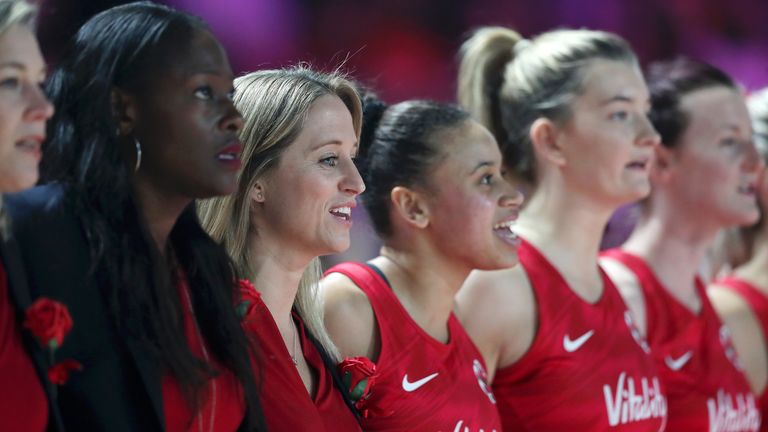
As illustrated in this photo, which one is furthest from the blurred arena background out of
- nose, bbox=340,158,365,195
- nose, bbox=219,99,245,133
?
nose, bbox=219,99,245,133

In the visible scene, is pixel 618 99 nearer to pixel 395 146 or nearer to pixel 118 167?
pixel 395 146

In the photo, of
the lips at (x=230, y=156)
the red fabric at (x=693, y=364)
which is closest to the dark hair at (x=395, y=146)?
the lips at (x=230, y=156)

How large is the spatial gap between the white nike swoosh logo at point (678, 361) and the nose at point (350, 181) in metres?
1.58

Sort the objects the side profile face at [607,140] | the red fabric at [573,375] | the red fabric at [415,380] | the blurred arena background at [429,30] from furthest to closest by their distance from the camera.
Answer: the blurred arena background at [429,30] → the side profile face at [607,140] → the red fabric at [573,375] → the red fabric at [415,380]

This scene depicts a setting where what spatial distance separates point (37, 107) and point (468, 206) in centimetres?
130

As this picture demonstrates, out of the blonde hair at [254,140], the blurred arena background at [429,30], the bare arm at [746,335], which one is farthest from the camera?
the blurred arena background at [429,30]

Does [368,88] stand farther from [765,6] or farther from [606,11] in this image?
[765,6]

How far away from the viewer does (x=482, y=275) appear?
3.11 meters

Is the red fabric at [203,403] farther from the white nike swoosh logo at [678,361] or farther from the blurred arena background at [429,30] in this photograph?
the white nike swoosh logo at [678,361]

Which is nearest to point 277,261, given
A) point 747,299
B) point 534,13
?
point 747,299

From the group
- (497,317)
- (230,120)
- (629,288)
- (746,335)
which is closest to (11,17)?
(230,120)

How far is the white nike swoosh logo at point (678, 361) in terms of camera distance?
3596 mm

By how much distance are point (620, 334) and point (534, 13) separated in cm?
272

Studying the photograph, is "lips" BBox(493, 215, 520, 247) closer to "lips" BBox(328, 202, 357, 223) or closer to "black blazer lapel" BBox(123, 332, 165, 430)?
"lips" BBox(328, 202, 357, 223)
